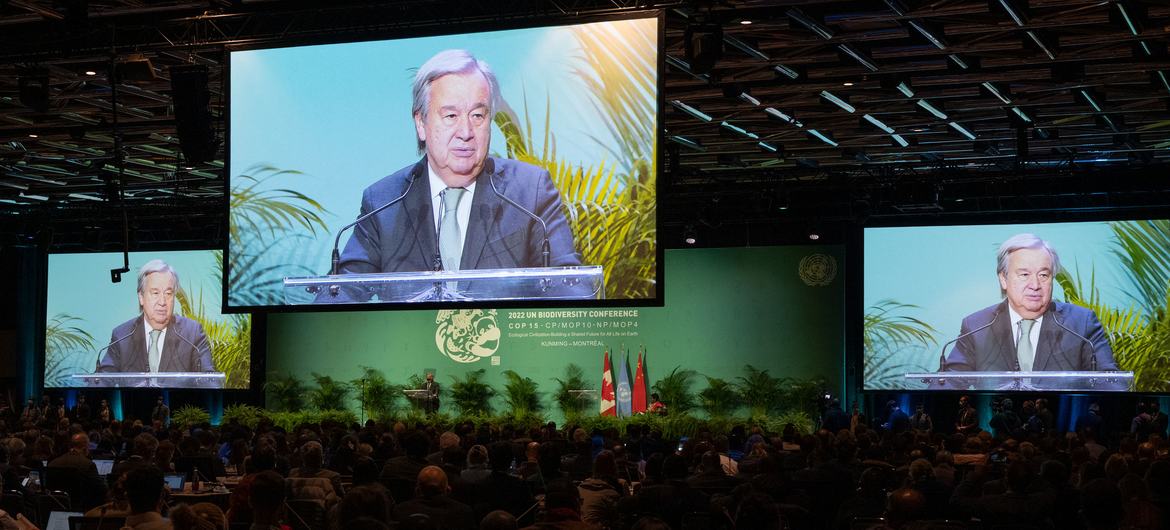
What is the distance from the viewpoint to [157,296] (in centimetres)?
2700

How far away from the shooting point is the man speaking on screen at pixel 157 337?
2619 cm

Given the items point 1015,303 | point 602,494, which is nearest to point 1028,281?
point 1015,303

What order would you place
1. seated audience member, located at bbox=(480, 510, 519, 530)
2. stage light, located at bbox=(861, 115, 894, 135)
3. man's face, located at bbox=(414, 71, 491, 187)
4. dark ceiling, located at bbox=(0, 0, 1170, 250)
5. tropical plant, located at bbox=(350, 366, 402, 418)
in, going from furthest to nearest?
tropical plant, located at bbox=(350, 366, 402, 418) < stage light, located at bbox=(861, 115, 894, 135) < dark ceiling, located at bbox=(0, 0, 1170, 250) < man's face, located at bbox=(414, 71, 491, 187) < seated audience member, located at bbox=(480, 510, 519, 530)

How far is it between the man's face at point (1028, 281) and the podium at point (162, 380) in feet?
52.2

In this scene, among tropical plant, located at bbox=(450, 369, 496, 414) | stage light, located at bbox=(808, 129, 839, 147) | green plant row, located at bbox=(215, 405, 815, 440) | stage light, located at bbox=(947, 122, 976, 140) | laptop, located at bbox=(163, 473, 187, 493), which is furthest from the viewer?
tropical plant, located at bbox=(450, 369, 496, 414)

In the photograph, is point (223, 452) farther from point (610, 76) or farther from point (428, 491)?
point (428, 491)

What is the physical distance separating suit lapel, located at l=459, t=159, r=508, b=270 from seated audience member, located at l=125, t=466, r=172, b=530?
5.15m

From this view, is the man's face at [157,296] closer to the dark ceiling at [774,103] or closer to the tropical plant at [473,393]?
the dark ceiling at [774,103]

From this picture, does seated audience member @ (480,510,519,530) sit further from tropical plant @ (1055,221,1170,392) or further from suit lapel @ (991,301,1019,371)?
tropical plant @ (1055,221,1170,392)

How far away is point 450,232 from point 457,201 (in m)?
0.26

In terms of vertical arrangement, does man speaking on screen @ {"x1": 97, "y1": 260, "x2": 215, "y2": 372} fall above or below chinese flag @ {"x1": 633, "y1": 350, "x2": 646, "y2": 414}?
above

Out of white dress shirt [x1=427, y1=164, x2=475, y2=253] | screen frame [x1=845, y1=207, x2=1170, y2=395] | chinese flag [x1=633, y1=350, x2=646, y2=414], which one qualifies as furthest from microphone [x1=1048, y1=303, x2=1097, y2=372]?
white dress shirt [x1=427, y1=164, x2=475, y2=253]

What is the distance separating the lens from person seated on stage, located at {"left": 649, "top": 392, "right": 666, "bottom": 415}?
20069 mm

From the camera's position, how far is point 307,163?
1084 cm
